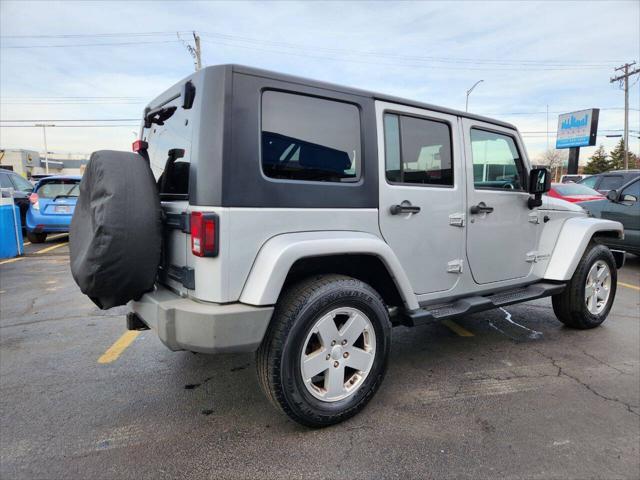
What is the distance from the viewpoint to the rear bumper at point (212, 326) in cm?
212

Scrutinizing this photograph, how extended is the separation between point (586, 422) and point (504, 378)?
25.7 inches

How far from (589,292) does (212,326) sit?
398 centimetres

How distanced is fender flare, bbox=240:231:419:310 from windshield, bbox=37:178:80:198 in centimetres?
889

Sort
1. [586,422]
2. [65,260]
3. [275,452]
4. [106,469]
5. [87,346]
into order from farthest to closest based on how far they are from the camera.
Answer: [65,260]
[87,346]
[586,422]
[275,452]
[106,469]

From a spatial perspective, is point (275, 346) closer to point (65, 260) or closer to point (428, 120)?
point (428, 120)

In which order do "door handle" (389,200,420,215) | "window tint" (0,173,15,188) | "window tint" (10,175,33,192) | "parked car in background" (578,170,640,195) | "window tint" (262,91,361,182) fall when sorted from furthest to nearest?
"window tint" (10,175,33,192), "window tint" (0,173,15,188), "parked car in background" (578,170,640,195), "door handle" (389,200,420,215), "window tint" (262,91,361,182)

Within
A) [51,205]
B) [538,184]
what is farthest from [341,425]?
[51,205]

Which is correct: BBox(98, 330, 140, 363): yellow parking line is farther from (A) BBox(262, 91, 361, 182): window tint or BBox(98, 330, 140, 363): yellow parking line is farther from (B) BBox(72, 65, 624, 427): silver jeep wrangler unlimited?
(A) BBox(262, 91, 361, 182): window tint

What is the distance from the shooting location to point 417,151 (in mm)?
3088

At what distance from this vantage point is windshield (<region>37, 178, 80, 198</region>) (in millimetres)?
9305

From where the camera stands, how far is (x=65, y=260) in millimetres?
7973

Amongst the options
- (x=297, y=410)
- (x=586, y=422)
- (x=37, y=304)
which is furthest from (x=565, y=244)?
(x=37, y=304)

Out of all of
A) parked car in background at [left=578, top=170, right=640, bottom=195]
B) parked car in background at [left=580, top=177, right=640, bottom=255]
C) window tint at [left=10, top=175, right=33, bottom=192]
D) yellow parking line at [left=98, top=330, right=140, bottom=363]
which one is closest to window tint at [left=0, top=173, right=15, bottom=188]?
window tint at [left=10, top=175, right=33, bottom=192]

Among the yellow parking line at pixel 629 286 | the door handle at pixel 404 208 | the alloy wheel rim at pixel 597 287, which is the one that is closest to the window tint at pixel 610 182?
the yellow parking line at pixel 629 286
